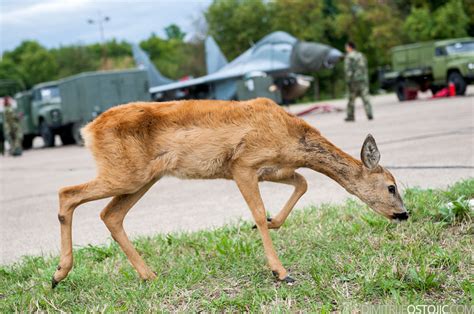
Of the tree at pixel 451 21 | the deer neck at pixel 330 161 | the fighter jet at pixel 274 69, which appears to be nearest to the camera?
the deer neck at pixel 330 161

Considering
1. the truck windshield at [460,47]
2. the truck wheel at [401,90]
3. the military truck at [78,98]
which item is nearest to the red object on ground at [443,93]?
the truck windshield at [460,47]

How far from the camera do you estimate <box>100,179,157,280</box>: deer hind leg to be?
518 cm

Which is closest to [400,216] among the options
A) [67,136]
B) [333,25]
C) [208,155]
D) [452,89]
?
[208,155]

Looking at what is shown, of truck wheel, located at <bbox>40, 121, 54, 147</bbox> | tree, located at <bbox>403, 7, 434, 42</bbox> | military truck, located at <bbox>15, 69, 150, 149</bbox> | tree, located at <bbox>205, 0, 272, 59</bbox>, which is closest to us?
military truck, located at <bbox>15, 69, 150, 149</bbox>

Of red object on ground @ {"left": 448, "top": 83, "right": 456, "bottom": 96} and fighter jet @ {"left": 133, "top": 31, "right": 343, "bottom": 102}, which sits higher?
fighter jet @ {"left": 133, "top": 31, "right": 343, "bottom": 102}

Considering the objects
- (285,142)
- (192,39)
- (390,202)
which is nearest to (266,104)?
(285,142)

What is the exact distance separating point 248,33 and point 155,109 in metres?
66.2

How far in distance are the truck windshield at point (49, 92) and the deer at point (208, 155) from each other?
23559 millimetres

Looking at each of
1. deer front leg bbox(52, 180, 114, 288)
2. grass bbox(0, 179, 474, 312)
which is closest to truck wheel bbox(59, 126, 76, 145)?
grass bbox(0, 179, 474, 312)

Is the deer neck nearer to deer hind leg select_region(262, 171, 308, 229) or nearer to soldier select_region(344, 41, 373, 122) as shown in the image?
deer hind leg select_region(262, 171, 308, 229)

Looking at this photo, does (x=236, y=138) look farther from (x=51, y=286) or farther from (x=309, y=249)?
(x=51, y=286)

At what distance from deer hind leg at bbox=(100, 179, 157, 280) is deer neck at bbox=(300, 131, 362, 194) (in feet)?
4.01

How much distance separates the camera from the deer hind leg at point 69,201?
16.4 feet

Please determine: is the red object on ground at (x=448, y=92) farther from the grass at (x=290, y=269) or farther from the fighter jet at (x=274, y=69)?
the grass at (x=290, y=269)
